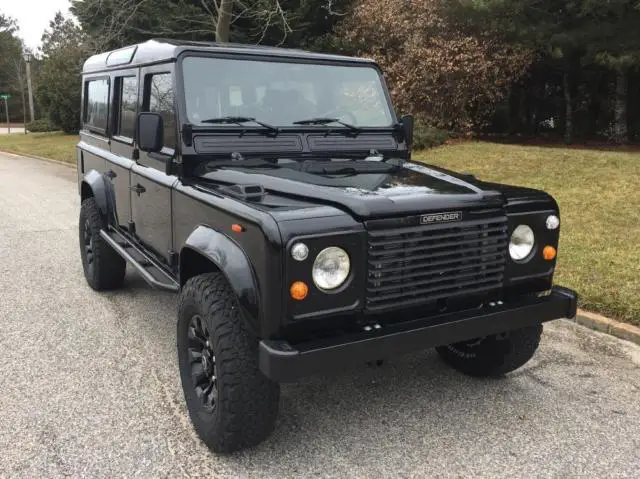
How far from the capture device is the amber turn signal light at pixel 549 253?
3.12 m

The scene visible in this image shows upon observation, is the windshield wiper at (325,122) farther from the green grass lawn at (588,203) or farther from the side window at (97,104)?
the green grass lawn at (588,203)

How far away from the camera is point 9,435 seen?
3090mm

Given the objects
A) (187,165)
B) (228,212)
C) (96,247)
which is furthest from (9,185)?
(228,212)

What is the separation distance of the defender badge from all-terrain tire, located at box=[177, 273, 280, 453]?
3.04ft

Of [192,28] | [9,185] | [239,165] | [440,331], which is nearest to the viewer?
[440,331]

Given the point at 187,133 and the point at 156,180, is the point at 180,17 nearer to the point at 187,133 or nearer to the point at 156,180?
the point at 156,180

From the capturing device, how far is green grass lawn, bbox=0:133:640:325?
5012 mm

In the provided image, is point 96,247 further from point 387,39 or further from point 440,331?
point 387,39

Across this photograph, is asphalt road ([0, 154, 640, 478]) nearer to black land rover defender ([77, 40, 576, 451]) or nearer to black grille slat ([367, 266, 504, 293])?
black land rover defender ([77, 40, 576, 451])

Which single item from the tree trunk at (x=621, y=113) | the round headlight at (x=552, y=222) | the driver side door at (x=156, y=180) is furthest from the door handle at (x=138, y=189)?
the tree trunk at (x=621, y=113)

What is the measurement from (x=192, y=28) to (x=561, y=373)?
16824 mm

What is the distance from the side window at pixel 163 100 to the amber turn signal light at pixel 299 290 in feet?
5.06

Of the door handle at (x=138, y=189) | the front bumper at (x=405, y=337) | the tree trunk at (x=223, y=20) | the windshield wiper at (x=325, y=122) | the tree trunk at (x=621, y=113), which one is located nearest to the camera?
the front bumper at (x=405, y=337)

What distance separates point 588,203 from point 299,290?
22.6 ft
